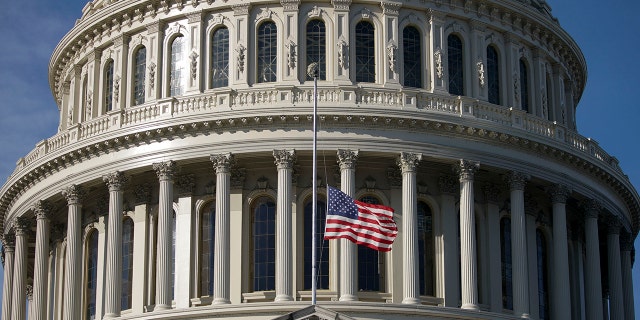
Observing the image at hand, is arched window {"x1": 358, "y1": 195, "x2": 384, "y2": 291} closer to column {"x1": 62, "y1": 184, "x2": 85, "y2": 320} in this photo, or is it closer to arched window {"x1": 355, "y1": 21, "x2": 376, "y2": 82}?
arched window {"x1": 355, "y1": 21, "x2": 376, "y2": 82}

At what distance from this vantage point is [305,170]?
6244cm

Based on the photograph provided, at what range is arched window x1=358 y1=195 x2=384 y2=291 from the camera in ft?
202

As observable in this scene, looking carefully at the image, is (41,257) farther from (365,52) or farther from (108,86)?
(365,52)

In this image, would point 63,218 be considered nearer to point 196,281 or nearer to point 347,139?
point 196,281

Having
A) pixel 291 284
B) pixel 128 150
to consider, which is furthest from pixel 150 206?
pixel 291 284

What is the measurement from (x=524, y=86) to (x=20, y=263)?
20.7m

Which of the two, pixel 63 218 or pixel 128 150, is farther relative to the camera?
pixel 63 218

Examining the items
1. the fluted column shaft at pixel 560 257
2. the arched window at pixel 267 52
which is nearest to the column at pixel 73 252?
the arched window at pixel 267 52

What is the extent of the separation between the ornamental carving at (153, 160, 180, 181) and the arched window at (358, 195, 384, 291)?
7.11 metres

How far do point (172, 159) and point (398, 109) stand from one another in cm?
814

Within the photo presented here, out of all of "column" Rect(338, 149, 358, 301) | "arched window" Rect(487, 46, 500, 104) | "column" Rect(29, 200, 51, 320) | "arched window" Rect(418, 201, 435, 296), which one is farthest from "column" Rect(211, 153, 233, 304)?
"arched window" Rect(487, 46, 500, 104)

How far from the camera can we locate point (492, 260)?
6369 centimetres

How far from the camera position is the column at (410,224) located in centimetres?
6041

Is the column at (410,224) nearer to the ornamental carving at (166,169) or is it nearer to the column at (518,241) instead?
the column at (518,241)
